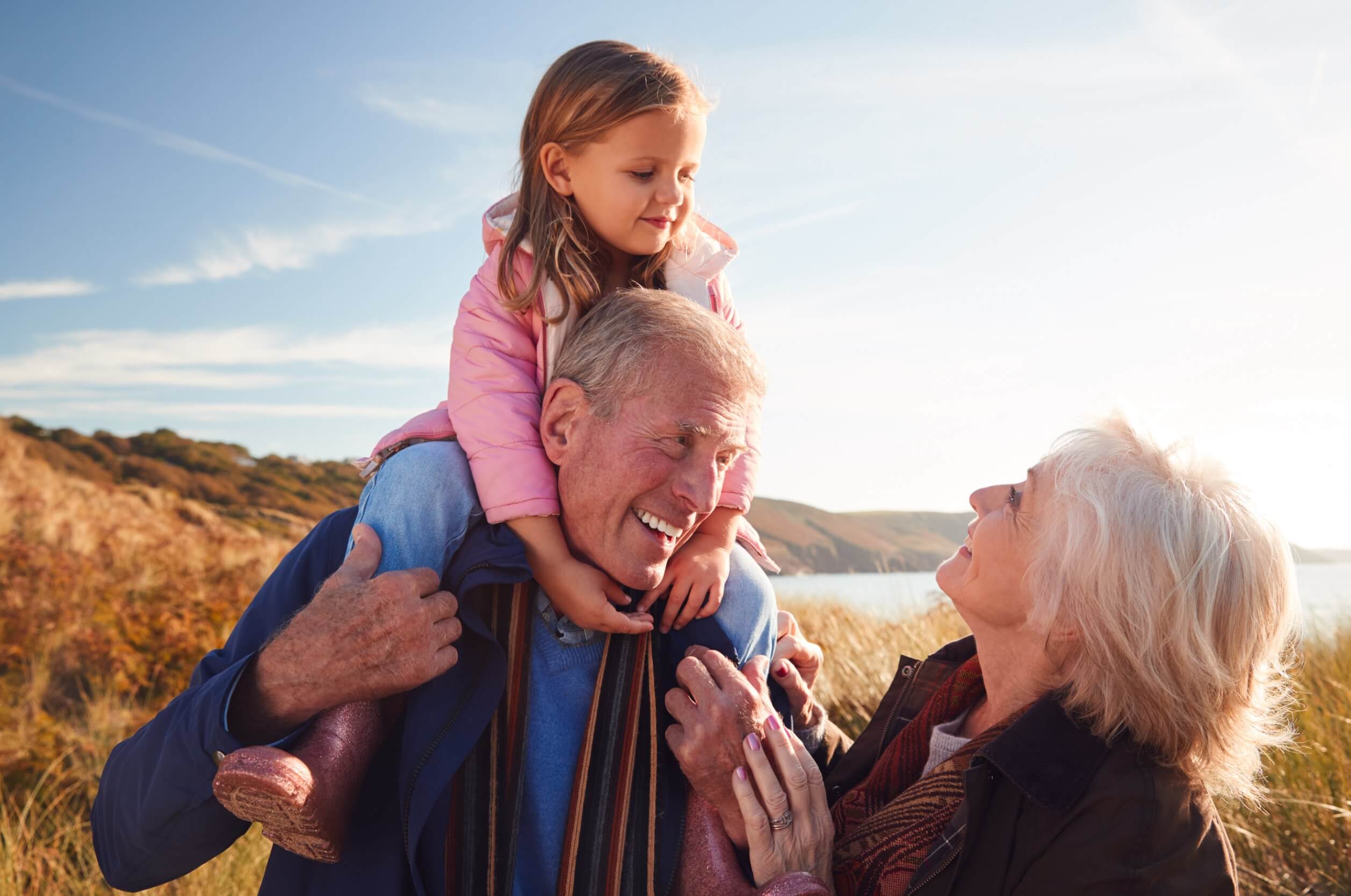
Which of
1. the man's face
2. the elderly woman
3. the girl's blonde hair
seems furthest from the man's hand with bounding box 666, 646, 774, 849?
the girl's blonde hair

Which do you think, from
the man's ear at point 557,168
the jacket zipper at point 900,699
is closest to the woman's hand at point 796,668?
the jacket zipper at point 900,699

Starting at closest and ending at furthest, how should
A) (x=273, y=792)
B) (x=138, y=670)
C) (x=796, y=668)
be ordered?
(x=273, y=792), (x=796, y=668), (x=138, y=670)

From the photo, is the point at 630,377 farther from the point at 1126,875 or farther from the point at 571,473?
the point at 1126,875

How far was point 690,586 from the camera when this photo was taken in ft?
8.86

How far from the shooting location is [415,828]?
2254mm

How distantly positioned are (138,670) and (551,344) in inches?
330

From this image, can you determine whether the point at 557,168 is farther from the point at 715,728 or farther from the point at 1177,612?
the point at 1177,612

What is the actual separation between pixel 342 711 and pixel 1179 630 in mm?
1968

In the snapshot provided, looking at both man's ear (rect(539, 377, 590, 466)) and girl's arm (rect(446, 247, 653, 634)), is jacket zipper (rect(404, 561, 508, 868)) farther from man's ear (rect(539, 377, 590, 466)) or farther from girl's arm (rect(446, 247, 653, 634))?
man's ear (rect(539, 377, 590, 466))

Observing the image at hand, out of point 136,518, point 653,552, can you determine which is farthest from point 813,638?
point 136,518

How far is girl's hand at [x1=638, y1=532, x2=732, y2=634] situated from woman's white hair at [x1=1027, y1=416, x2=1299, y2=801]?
874 mm

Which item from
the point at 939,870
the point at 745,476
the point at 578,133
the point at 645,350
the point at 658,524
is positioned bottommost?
the point at 939,870

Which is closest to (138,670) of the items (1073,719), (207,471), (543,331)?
(543,331)

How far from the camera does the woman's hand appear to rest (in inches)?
121
